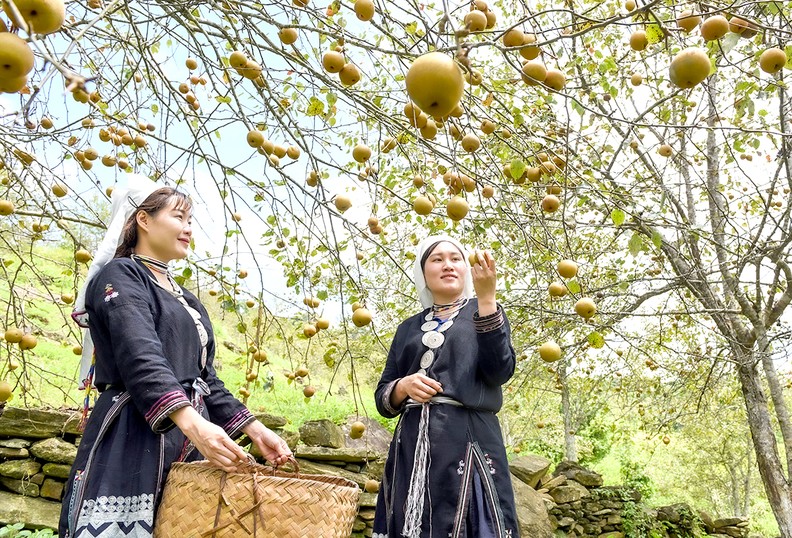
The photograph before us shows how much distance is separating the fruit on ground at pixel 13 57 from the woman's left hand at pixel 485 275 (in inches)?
45.7

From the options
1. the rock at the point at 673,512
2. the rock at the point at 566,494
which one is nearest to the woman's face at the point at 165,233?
the rock at the point at 566,494

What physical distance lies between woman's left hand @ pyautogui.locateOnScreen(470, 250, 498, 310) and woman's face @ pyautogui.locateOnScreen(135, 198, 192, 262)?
0.86m

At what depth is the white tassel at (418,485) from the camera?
177 cm

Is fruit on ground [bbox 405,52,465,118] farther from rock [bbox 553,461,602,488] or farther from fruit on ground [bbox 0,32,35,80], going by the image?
rock [bbox 553,461,602,488]

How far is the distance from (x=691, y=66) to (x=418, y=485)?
1.35 meters

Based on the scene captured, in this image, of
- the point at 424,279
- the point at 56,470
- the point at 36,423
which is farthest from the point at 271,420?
the point at 424,279

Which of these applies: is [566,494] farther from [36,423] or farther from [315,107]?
[315,107]

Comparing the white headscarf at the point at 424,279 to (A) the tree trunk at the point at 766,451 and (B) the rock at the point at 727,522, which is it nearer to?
(A) the tree trunk at the point at 766,451

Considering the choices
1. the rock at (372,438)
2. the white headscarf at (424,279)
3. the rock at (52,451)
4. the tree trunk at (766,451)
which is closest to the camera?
the white headscarf at (424,279)

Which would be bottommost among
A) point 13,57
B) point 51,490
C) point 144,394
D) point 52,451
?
point 51,490

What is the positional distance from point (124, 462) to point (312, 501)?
1.50 ft

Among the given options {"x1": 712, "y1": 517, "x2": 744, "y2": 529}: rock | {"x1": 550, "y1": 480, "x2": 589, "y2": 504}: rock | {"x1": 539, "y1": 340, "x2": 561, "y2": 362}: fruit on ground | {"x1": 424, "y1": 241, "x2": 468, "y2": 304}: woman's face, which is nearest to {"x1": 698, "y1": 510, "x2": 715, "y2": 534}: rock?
{"x1": 712, "y1": 517, "x2": 744, "y2": 529}: rock

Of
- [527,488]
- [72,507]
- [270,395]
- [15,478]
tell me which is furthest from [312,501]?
[270,395]

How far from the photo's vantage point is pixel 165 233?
1.73 meters
